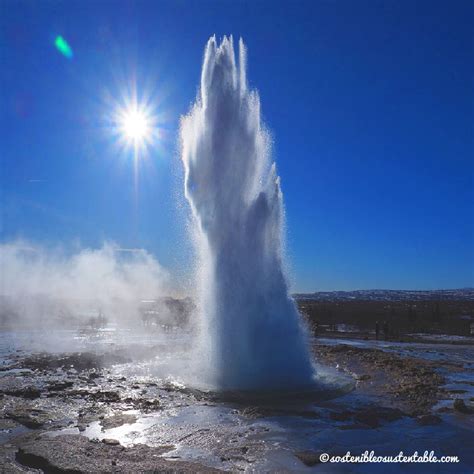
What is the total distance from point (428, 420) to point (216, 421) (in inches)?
167

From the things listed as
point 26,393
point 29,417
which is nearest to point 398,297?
point 26,393

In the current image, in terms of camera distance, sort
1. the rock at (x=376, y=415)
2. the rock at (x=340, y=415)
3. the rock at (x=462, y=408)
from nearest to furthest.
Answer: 1. the rock at (x=376, y=415)
2. the rock at (x=340, y=415)
3. the rock at (x=462, y=408)

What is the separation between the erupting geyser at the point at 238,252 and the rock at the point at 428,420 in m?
3.73

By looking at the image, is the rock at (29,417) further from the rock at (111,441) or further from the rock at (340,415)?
the rock at (340,415)

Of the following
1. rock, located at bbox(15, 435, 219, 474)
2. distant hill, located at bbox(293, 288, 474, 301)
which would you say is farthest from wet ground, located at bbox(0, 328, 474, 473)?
distant hill, located at bbox(293, 288, 474, 301)

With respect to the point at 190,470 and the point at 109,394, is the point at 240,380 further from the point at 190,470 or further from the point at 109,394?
the point at 190,470

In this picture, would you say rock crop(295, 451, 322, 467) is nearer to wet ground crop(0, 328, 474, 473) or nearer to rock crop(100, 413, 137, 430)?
wet ground crop(0, 328, 474, 473)

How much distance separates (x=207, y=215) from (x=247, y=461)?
873cm

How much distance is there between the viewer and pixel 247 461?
637 centimetres

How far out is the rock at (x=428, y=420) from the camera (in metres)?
8.28

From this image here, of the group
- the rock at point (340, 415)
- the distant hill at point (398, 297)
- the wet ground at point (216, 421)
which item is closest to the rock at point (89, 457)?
the wet ground at point (216, 421)

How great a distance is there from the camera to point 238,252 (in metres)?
13.3

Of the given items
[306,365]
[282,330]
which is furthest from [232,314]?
[306,365]

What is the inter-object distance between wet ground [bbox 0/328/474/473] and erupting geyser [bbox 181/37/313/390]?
1353 millimetres
